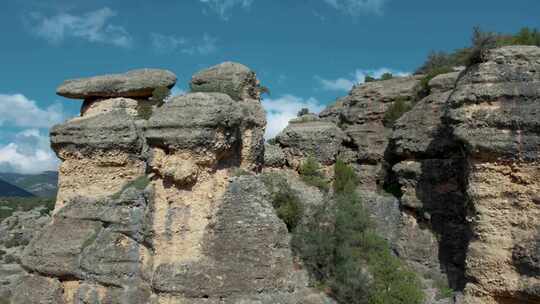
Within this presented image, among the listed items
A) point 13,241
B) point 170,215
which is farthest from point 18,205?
point 170,215

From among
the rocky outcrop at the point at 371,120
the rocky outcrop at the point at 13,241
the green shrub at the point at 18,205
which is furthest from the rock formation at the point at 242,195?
the green shrub at the point at 18,205

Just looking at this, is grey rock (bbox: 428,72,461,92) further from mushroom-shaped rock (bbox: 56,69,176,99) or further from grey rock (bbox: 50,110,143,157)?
grey rock (bbox: 50,110,143,157)

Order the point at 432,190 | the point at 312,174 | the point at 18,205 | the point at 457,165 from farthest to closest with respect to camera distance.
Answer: the point at 18,205 < the point at 312,174 < the point at 432,190 < the point at 457,165

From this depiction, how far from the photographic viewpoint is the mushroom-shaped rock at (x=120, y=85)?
15.4 metres

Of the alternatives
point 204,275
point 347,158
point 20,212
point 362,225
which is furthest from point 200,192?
point 20,212

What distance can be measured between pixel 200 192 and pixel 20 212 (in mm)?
53252

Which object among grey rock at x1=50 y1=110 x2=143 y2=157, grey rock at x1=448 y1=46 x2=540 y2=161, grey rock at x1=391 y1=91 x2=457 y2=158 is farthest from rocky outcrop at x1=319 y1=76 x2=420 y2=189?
grey rock at x1=50 y1=110 x2=143 y2=157

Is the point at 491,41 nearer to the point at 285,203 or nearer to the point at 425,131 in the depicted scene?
the point at 425,131

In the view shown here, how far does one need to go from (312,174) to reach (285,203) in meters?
2.87

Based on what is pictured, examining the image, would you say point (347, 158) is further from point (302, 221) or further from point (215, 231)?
point (215, 231)

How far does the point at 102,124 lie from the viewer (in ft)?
46.6

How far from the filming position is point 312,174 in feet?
57.1

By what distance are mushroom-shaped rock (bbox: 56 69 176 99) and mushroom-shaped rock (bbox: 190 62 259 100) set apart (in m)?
2.28

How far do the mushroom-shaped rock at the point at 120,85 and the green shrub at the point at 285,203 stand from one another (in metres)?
A: 4.45
